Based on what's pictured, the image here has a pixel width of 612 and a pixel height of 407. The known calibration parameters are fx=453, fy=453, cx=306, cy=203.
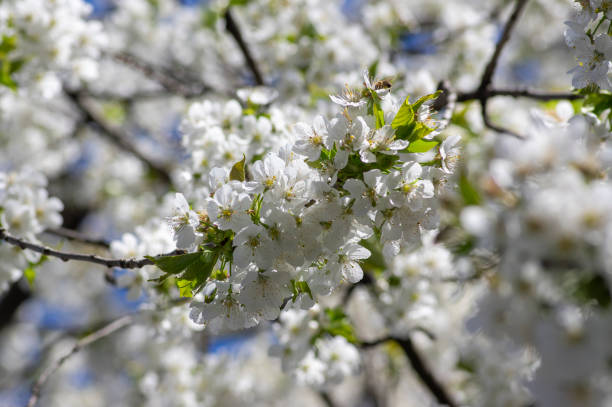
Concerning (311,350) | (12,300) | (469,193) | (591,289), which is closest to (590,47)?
(469,193)

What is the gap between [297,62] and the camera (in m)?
3.78

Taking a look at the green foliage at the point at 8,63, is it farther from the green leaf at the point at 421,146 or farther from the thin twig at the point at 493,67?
the thin twig at the point at 493,67

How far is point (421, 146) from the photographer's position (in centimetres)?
166

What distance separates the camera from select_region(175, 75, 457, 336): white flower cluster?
1496 mm

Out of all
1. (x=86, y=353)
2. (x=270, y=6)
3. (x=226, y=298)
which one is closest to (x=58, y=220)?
(x=226, y=298)

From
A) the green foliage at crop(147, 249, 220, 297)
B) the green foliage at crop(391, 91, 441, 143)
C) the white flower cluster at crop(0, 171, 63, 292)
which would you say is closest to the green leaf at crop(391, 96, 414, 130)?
the green foliage at crop(391, 91, 441, 143)

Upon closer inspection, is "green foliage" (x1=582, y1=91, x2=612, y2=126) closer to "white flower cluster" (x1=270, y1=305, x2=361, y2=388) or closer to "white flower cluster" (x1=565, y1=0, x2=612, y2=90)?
"white flower cluster" (x1=565, y1=0, x2=612, y2=90)

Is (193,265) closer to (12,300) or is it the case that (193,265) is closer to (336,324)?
(336,324)

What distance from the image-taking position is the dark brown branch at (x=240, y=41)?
12.9 feet

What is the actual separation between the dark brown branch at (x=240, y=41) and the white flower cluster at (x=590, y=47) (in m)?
2.79

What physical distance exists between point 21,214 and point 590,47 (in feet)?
9.30

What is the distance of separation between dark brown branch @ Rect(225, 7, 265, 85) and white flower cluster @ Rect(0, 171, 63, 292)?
2.09 meters

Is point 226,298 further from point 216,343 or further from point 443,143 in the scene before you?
point 216,343

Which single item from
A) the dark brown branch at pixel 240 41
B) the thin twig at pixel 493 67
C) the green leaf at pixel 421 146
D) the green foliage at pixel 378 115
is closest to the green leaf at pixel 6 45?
the dark brown branch at pixel 240 41
